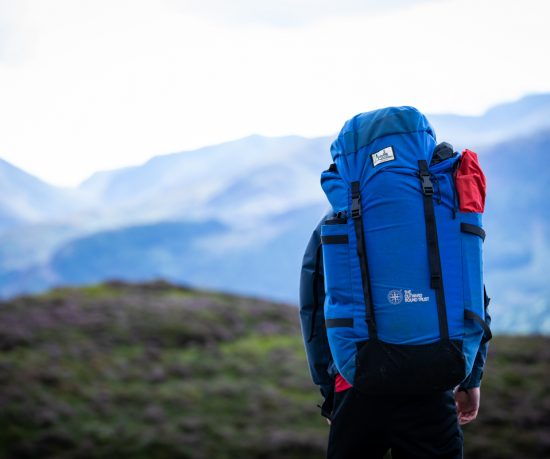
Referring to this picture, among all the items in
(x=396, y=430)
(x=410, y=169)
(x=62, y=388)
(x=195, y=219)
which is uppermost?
(x=195, y=219)

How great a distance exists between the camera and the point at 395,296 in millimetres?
2639

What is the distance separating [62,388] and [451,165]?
10178 mm

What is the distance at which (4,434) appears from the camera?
30.3 ft

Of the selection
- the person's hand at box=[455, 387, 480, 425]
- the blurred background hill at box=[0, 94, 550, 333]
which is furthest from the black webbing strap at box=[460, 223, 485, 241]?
the blurred background hill at box=[0, 94, 550, 333]

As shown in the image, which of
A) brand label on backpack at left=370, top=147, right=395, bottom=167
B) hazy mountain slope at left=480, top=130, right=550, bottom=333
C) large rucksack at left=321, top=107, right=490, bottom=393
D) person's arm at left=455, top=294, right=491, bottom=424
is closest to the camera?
large rucksack at left=321, top=107, right=490, bottom=393

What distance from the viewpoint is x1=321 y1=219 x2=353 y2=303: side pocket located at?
8.98ft

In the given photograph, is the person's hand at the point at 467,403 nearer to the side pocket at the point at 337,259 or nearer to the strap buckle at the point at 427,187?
the side pocket at the point at 337,259

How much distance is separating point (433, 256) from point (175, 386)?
33.3ft

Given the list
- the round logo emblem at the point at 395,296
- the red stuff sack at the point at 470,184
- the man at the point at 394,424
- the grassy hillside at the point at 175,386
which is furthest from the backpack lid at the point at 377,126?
the grassy hillside at the point at 175,386

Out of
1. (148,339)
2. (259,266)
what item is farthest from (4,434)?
(259,266)

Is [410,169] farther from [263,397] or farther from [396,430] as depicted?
[263,397]

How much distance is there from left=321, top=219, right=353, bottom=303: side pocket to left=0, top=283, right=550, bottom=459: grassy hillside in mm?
7092

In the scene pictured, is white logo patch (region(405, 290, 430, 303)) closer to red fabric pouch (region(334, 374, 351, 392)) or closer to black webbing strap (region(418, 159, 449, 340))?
black webbing strap (region(418, 159, 449, 340))

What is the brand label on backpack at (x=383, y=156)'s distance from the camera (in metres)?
2.72
